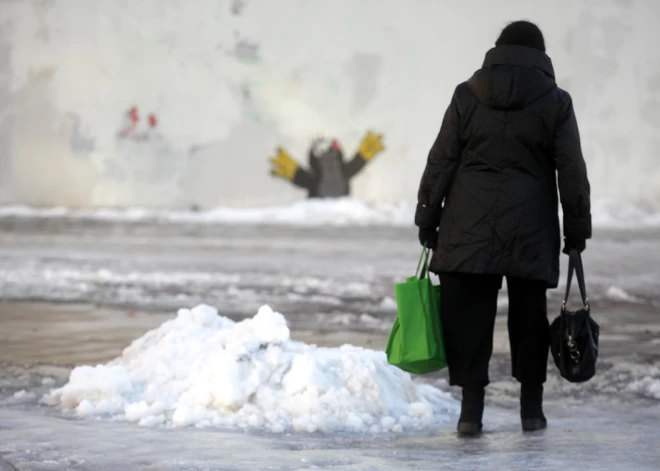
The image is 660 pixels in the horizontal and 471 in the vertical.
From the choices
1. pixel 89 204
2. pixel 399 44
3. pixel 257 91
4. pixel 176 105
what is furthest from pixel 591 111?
pixel 89 204

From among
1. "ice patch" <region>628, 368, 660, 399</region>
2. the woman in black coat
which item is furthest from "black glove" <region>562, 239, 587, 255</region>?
"ice patch" <region>628, 368, 660, 399</region>

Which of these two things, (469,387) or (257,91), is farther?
(257,91)

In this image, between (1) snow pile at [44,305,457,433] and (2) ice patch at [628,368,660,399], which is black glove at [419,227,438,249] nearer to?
(1) snow pile at [44,305,457,433]

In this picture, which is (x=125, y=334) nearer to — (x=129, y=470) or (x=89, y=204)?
(x=129, y=470)

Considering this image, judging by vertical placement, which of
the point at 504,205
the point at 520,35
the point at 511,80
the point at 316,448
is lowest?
the point at 316,448

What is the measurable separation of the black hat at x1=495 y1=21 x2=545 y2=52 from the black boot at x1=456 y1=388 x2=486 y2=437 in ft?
3.75

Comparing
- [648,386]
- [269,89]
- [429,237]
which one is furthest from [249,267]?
[269,89]

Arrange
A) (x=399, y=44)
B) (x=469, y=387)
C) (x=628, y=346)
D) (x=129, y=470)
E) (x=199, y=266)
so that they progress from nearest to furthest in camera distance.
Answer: (x=129, y=470) → (x=469, y=387) → (x=628, y=346) → (x=199, y=266) → (x=399, y=44)

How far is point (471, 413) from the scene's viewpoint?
4.18 meters

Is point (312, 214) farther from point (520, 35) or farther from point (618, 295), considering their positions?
point (520, 35)

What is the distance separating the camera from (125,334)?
6984 mm

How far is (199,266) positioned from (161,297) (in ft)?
8.86

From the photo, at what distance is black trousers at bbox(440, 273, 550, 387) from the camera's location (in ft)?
13.9

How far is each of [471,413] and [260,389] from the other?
2.35ft
